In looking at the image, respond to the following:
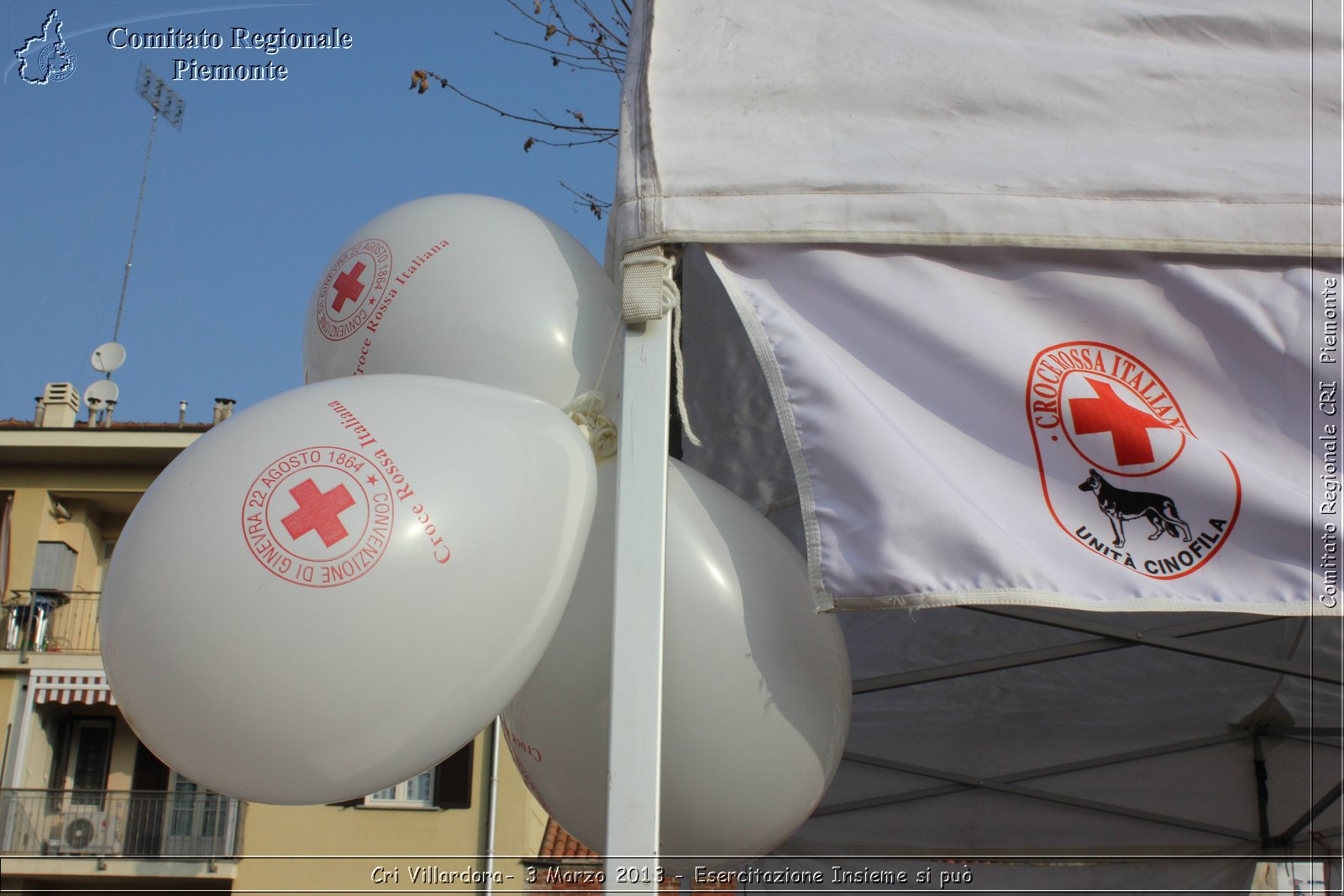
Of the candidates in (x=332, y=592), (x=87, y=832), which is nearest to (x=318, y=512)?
(x=332, y=592)

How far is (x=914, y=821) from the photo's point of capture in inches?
154

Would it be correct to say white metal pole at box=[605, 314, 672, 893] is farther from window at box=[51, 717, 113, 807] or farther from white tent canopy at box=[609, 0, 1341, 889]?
window at box=[51, 717, 113, 807]

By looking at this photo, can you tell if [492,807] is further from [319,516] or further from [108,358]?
[319,516]

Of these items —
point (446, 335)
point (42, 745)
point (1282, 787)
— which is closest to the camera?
point (446, 335)

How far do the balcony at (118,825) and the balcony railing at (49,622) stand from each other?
2232mm

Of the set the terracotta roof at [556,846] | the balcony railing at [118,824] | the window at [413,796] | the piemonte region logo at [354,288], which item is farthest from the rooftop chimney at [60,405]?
the piemonte region logo at [354,288]

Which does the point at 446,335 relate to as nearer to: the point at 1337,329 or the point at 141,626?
the point at 141,626

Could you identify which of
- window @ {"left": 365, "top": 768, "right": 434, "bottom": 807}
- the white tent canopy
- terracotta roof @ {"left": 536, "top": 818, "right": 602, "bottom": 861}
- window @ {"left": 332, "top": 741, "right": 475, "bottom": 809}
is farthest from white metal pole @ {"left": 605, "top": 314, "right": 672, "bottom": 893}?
window @ {"left": 365, "top": 768, "right": 434, "bottom": 807}

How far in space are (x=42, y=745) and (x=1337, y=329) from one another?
806 inches

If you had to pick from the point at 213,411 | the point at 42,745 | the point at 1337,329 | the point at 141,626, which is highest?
the point at 213,411

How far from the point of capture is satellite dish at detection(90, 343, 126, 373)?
20297 millimetres

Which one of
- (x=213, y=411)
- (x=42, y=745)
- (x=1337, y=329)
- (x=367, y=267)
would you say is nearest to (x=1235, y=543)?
(x=1337, y=329)

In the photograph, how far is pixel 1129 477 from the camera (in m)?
1.79

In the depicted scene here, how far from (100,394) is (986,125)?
2115cm
